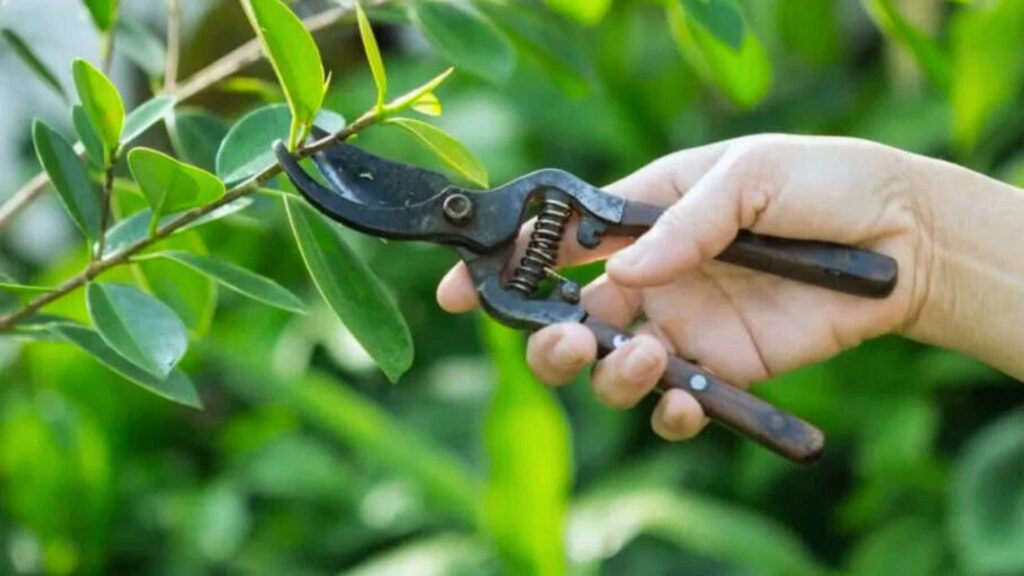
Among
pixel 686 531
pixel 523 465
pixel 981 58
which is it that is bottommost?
pixel 686 531

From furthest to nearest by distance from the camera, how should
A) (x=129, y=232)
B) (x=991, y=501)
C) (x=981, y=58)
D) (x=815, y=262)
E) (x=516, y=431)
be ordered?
(x=981, y=58), (x=991, y=501), (x=516, y=431), (x=815, y=262), (x=129, y=232)

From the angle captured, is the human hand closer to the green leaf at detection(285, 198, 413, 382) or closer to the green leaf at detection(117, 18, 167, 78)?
the green leaf at detection(285, 198, 413, 382)

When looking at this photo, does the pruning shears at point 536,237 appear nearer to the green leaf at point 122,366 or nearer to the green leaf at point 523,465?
the green leaf at point 122,366

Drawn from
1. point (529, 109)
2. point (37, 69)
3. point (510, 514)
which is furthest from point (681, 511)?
point (37, 69)

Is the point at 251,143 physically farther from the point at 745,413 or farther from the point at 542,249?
the point at 745,413

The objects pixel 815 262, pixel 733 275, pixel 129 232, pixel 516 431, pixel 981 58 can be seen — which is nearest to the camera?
pixel 129 232

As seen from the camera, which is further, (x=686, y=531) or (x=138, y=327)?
(x=686, y=531)

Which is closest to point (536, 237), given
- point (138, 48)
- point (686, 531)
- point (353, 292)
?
point (353, 292)

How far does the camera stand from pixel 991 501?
7.01 feet

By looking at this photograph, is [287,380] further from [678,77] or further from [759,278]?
[759,278]

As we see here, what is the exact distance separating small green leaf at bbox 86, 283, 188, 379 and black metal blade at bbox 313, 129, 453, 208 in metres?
0.14

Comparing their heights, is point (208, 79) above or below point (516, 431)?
above

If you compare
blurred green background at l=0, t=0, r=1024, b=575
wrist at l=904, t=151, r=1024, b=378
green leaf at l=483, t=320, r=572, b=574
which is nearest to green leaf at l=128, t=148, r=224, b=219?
wrist at l=904, t=151, r=1024, b=378

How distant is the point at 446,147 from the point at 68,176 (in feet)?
0.71
